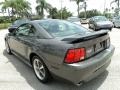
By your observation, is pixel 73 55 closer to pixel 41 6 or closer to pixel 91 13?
pixel 41 6

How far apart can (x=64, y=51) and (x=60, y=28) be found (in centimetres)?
130

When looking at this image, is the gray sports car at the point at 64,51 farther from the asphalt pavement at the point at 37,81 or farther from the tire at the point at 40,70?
the asphalt pavement at the point at 37,81

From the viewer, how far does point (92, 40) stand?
363 cm

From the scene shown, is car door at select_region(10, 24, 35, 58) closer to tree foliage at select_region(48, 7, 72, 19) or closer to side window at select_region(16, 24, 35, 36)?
side window at select_region(16, 24, 35, 36)

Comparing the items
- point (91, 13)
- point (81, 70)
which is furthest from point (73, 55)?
point (91, 13)

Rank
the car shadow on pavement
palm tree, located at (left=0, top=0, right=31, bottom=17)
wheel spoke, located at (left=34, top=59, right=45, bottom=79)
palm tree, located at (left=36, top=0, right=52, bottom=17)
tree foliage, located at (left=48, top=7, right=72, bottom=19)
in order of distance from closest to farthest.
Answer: the car shadow on pavement, wheel spoke, located at (left=34, top=59, right=45, bottom=79), palm tree, located at (left=0, top=0, right=31, bottom=17), palm tree, located at (left=36, top=0, right=52, bottom=17), tree foliage, located at (left=48, top=7, right=72, bottom=19)

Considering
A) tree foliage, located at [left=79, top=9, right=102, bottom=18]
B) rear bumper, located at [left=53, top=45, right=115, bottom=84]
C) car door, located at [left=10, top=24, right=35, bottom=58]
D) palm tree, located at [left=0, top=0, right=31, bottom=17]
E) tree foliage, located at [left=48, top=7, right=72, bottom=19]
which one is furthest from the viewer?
tree foliage, located at [left=79, top=9, right=102, bottom=18]

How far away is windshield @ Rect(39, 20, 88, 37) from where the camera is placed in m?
4.30

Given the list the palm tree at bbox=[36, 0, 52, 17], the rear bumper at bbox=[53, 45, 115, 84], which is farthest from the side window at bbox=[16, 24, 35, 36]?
the palm tree at bbox=[36, 0, 52, 17]

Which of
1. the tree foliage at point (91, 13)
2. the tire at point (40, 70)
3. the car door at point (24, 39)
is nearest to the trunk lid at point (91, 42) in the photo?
the tire at point (40, 70)

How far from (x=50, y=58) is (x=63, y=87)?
721 mm

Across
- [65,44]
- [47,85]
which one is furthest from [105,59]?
[47,85]

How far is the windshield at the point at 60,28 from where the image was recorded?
430cm

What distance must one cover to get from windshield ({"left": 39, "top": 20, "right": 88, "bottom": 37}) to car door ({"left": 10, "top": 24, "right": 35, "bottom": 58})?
38 cm
